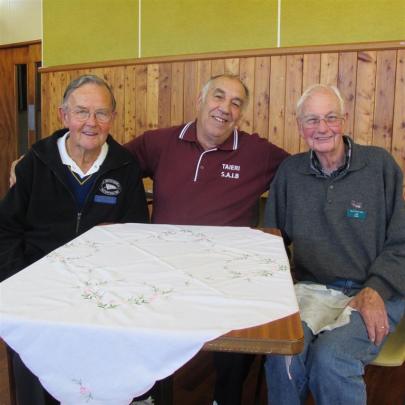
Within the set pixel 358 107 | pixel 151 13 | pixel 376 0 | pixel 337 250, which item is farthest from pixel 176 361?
pixel 151 13

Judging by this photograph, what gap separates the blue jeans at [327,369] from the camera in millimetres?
1230

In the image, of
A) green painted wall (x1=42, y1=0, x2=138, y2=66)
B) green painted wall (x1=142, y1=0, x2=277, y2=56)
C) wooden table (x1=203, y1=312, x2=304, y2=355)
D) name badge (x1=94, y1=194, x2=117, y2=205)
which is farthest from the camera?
green painted wall (x1=42, y1=0, x2=138, y2=66)

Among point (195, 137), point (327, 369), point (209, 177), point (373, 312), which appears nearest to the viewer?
point (327, 369)

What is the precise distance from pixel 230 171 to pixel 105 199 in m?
0.61

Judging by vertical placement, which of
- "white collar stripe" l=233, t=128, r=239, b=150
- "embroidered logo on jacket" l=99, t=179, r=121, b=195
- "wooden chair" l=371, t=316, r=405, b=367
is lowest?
"wooden chair" l=371, t=316, r=405, b=367

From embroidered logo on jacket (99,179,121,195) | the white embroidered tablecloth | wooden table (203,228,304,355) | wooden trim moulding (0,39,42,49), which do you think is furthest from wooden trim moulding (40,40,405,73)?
wooden table (203,228,304,355)

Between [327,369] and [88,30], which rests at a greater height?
[88,30]

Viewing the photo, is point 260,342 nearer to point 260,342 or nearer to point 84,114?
point 260,342

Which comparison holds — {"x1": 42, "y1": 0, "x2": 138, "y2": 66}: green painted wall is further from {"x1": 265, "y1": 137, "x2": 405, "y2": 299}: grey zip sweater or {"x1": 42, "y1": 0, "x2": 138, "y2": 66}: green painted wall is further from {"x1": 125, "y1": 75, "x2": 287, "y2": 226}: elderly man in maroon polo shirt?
{"x1": 265, "y1": 137, "x2": 405, "y2": 299}: grey zip sweater

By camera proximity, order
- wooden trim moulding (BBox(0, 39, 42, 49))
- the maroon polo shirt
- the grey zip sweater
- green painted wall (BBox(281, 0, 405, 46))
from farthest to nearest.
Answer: wooden trim moulding (BBox(0, 39, 42, 49)) < green painted wall (BBox(281, 0, 405, 46)) < the maroon polo shirt < the grey zip sweater

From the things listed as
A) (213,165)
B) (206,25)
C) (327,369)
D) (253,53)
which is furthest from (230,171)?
(206,25)

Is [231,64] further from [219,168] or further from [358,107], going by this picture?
[219,168]

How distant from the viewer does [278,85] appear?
3.32 m

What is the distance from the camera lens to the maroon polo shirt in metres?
1.99
